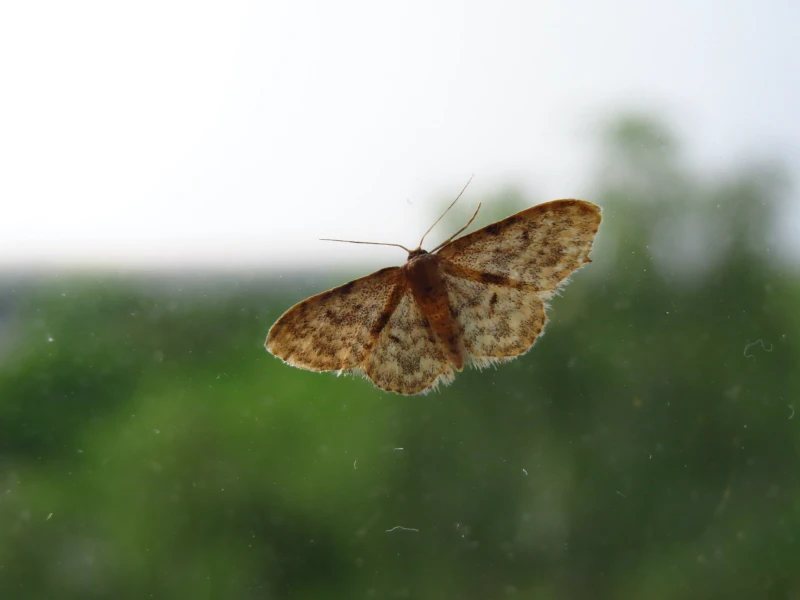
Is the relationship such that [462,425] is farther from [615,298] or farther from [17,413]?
[17,413]

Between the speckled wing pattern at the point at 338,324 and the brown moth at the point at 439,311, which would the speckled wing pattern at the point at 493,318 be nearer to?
the brown moth at the point at 439,311

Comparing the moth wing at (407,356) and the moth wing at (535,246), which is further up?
the moth wing at (535,246)

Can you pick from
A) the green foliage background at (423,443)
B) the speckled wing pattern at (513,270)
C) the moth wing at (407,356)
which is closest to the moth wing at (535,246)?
the speckled wing pattern at (513,270)

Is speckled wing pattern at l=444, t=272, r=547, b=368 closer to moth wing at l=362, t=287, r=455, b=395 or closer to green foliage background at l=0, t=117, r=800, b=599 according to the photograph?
moth wing at l=362, t=287, r=455, b=395

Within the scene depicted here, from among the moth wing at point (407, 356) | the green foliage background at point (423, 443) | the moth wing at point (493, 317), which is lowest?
the green foliage background at point (423, 443)

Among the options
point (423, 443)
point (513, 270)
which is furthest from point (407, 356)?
point (423, 443)

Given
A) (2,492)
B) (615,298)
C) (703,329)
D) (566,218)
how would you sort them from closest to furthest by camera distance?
(566,218)
(2,492)
(615,298)
(703,329)

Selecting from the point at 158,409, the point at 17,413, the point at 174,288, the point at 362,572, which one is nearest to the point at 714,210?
the point at 362,572

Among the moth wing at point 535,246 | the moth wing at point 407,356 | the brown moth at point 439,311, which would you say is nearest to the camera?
the moth wing at point 535,246
